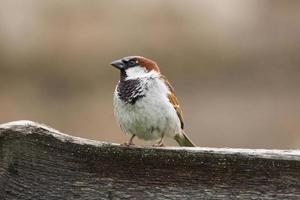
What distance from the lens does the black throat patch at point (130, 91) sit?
351 cm

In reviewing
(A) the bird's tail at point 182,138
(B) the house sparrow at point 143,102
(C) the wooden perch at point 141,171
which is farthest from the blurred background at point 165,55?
(C) the wooden perch at point 141,171

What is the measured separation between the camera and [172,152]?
1983mm

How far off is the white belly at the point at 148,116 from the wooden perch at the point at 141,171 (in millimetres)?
1510

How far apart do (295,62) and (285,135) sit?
99 centimetres

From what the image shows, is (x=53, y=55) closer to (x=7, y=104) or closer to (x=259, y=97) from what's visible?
(x=7, y=104)

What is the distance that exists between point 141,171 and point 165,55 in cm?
528

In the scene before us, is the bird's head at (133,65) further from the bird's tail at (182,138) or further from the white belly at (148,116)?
the bird's tail at (182,138)

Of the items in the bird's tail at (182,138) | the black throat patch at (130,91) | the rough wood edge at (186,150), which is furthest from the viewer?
the bird's tail at (182,138)

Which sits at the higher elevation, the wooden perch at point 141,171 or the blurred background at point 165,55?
the blurred background at point 165,55

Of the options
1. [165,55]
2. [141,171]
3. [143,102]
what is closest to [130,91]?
[143,102]

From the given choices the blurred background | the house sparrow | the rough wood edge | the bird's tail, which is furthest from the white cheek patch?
the blurred background

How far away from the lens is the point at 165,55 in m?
7.25

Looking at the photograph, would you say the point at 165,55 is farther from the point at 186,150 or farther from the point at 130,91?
the point at 186,150

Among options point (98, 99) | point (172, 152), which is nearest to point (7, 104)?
point (98, 99)
